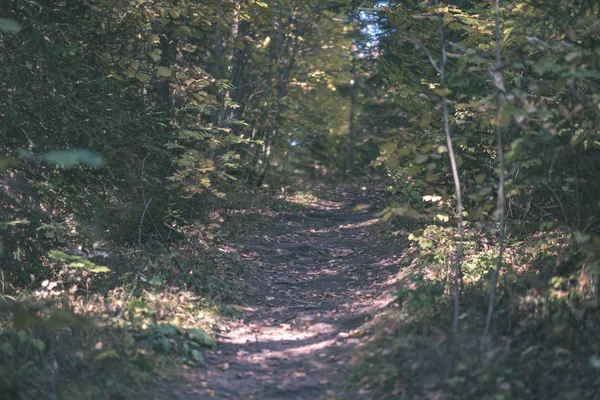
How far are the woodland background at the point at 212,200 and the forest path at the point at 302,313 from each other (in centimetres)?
40

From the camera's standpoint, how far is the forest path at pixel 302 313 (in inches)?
212

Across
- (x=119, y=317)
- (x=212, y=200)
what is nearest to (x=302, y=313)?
(x=119, y=317)

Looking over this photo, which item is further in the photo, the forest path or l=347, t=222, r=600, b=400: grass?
the forest path

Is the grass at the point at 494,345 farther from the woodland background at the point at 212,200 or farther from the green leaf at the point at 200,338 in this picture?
the green leaf at the point at 200,338

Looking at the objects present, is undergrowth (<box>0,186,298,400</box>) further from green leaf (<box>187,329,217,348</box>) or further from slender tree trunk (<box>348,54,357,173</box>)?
slender tree trunk (<box>348,54,357,173</box>)

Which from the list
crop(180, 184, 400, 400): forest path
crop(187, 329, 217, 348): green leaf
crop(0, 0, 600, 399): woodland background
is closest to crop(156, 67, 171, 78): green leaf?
crop(0, 0, 600, 399): woodland background

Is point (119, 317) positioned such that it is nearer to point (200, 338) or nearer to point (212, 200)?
point (200, 338)

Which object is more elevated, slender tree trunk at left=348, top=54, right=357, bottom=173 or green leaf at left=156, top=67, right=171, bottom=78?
slender tree trunk at left=348, top=54, right=357, bottom=173

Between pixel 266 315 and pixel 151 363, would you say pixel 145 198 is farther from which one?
pixel 151 363

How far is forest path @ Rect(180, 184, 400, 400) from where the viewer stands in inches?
212

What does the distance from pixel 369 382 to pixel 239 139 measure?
17.0ft

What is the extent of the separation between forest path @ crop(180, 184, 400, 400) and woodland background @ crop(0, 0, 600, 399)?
15.6 inches

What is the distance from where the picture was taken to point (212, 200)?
11820 millimetres

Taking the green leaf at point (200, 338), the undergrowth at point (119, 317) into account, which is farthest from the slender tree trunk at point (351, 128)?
the green leaf at point (200, 338)
